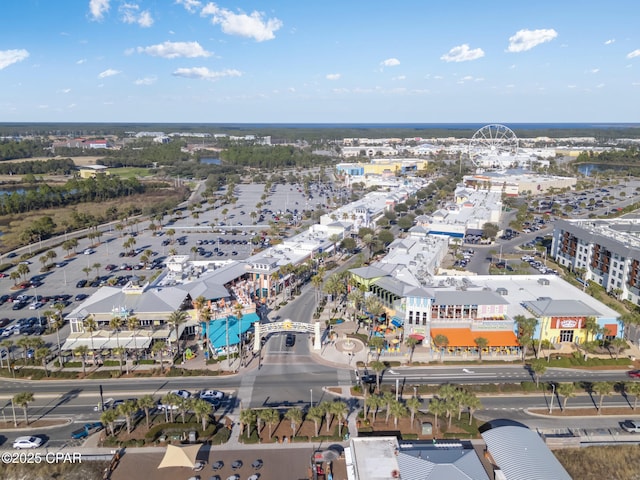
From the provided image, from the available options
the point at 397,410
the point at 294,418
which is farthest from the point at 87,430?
the point at 397,410

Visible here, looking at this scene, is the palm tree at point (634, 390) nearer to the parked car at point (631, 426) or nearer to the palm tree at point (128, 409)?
the parked car at point (631, 426)

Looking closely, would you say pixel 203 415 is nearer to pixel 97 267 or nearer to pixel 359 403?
pixel 359 403

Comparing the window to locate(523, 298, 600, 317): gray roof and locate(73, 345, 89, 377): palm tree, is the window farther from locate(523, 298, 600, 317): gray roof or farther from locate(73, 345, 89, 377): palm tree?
locate(73, 345, 89, 377): palm tree

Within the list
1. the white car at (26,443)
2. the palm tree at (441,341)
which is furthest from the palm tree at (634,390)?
the white car at (26,443)

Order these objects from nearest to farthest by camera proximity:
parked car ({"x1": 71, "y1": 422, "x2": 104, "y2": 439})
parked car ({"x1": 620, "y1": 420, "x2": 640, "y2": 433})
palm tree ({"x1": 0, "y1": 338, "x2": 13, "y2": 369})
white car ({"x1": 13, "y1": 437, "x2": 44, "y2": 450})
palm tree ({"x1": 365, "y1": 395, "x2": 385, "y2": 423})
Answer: white car ({"x1": 13, "y1": 437, "x2": 44, "y2": 450}), parked car ({"x1": 71, "y1": 422, "x2": 104, "y2": 439}), parked car ({"x1": 620, "y1": 420, "x2": 640, "y2": 433}), palm tree ({"x1": 365, "y1": 395, "x2": 385, "y2": 423}), palm tree ({"x1": 0, "y1": 338, "x2": 13, "y2": 369})

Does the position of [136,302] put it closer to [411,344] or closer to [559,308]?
[411,344]

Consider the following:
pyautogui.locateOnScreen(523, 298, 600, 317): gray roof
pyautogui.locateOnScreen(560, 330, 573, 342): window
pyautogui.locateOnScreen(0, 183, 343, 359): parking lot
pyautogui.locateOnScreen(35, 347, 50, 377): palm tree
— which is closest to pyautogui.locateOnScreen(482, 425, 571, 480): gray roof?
pyautogui.locateOnScreen(523, 298, 600, 317): gray roof
